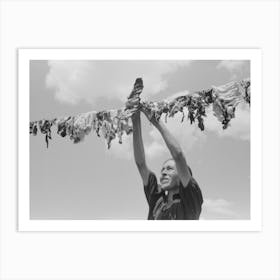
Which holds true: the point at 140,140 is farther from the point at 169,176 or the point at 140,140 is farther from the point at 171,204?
the point at 171,204

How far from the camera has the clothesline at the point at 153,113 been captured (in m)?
2.65

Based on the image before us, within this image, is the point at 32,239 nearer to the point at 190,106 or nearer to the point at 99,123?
the point at 99,123

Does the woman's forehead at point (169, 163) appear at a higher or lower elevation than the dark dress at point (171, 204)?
higher

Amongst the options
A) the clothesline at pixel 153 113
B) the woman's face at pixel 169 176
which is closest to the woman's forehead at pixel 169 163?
the woman's face at pixel 169 176

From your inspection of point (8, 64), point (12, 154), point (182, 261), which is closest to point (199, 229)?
point (182, 261)

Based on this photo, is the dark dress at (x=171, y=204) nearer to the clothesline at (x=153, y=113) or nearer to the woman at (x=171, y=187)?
the woman at (x=171, y=187)

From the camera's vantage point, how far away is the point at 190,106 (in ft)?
8.71

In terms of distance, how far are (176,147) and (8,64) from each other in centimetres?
107

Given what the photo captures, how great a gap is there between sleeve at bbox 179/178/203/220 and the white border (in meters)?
0.05

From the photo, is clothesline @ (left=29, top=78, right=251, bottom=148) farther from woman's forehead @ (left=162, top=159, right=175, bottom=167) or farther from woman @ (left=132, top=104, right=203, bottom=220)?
woman's forehead @ (left=162, top=159, right=175, bottom=167)

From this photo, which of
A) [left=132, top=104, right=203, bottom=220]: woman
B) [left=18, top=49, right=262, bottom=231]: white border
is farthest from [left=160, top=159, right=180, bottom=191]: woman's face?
[left=18, top=49, right=262, bottom=231]: white border

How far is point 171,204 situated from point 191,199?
116 millimetres

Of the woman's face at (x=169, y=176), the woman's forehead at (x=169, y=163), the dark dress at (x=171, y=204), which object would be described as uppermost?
the woman's forehead at (x=169, y=163)
